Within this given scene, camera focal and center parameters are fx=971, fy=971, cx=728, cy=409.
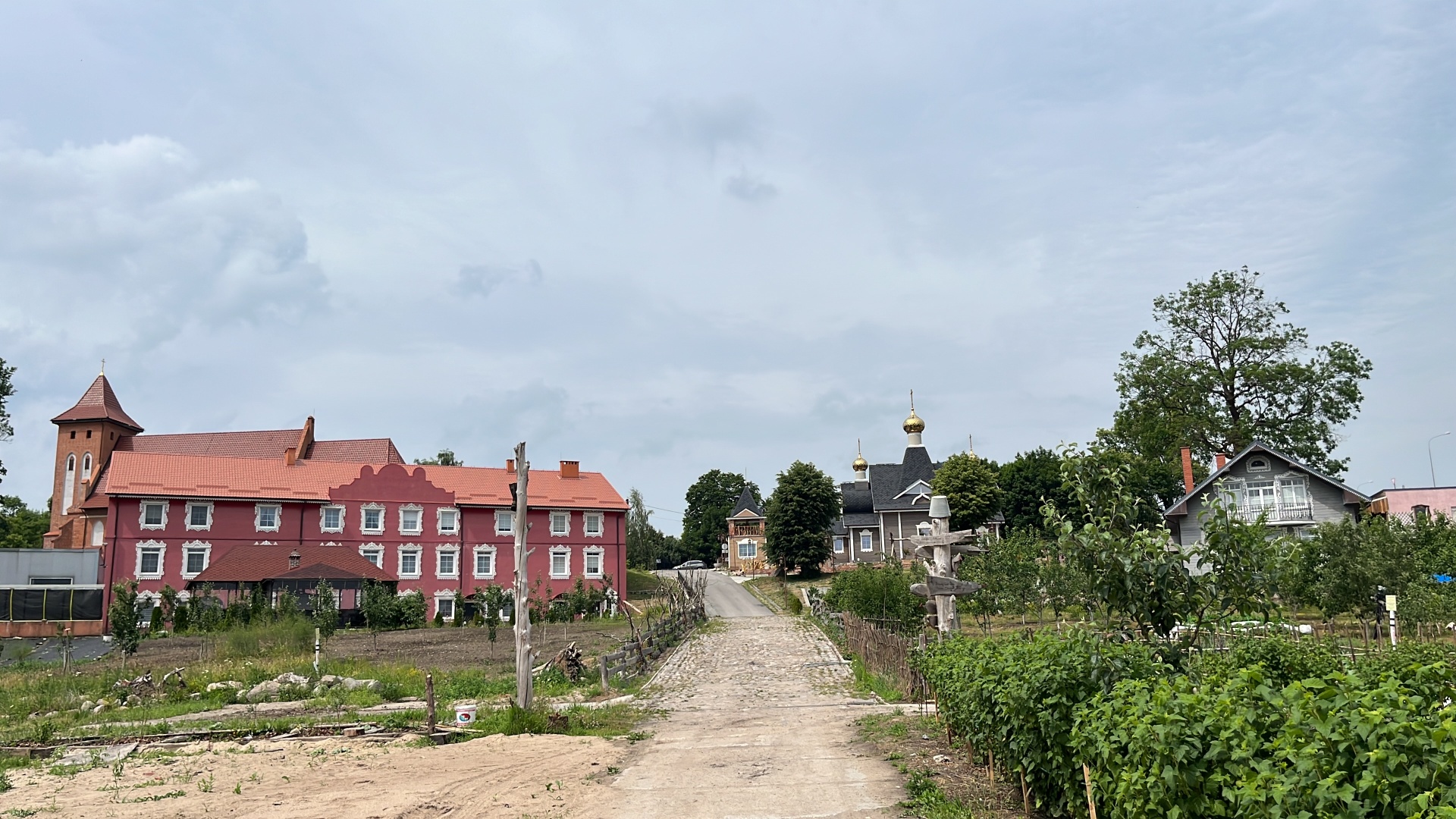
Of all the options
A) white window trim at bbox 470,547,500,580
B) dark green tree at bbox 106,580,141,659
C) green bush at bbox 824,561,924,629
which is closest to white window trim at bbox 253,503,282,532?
white window trim at bbox 470,547,500,580

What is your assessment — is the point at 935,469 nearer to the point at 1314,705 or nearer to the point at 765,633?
the point at 765,633

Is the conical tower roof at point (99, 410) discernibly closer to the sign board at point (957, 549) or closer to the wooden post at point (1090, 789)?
the sign board at point (957, 549)

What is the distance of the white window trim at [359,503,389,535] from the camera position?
156 feet

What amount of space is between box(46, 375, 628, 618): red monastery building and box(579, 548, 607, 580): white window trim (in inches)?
1.9

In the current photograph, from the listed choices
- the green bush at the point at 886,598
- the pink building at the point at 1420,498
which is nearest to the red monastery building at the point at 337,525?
the green bush at the point at 886,598

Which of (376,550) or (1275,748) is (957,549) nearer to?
(1275,748)

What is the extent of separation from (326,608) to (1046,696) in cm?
3537

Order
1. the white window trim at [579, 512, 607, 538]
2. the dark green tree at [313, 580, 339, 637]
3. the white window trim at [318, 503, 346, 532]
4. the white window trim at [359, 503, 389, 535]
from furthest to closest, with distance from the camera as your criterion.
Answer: the white window trim at [579, 512, 607, 538]
the white window trim at [359, 503, 389, 535]
the white window trim at [318, 503, 346, 532]
the dark green tree at [313, 580, 339, 637]

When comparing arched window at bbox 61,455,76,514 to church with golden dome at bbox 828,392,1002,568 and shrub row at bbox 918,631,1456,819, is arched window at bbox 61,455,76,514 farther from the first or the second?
shrub row at bbox 918,631,1456,819

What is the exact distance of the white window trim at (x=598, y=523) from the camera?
50781 mm

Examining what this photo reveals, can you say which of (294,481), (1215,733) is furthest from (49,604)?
(1215,733)

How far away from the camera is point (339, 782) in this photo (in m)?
11.3

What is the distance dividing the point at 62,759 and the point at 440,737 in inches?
197

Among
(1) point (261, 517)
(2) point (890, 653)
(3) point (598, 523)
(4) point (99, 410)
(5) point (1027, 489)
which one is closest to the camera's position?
(2) point (890, 653)
